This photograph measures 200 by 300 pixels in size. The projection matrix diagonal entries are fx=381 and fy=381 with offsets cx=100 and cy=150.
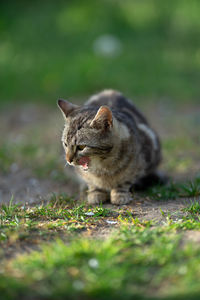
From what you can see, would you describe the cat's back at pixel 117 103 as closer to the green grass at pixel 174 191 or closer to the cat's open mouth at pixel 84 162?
the green grass at pixel 174 191

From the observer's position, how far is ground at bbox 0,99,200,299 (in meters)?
1.96

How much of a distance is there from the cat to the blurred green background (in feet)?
13.0

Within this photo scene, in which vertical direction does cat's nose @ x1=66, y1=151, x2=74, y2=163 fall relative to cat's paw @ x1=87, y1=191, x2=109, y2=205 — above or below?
above

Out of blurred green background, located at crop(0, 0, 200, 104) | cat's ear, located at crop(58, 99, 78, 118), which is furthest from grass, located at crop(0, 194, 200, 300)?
blurred green background, located at crop(0, 0, 200, 104)

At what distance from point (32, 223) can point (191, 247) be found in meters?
1.13

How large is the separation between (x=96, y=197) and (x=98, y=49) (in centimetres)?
615

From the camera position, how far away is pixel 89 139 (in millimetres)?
3080

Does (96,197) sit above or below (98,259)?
above

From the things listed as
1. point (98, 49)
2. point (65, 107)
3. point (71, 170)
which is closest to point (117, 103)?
point (65, 107)

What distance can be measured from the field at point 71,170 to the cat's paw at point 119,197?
8cm

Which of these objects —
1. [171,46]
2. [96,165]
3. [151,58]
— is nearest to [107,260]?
[96,165]

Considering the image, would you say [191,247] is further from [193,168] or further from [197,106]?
[197,106]

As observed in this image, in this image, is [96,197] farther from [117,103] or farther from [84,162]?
[117,103]

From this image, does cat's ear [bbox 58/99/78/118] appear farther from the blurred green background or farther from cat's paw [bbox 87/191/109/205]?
the blurred green background
